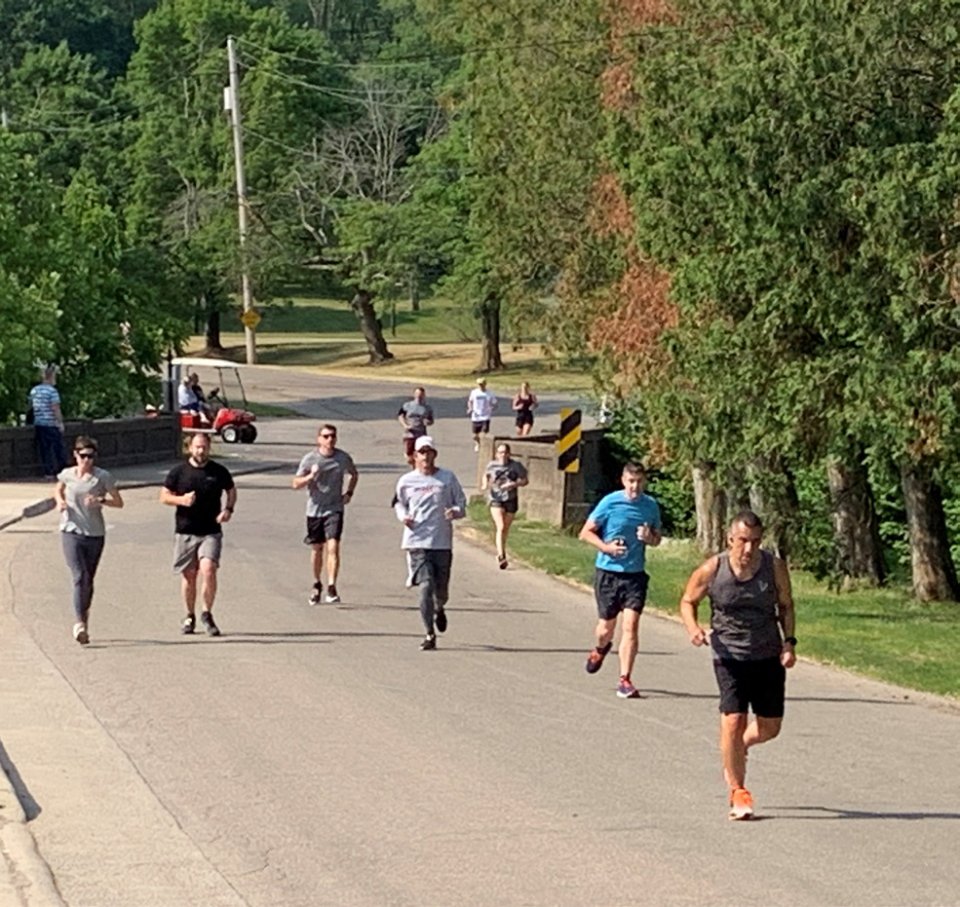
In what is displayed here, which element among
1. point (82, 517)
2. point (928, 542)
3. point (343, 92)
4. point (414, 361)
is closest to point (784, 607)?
point (82, 517)

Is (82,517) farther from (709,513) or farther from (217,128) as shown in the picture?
(217,128)

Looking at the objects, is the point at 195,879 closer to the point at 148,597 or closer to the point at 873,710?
the point at 873,710

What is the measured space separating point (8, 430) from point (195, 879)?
1058 inches

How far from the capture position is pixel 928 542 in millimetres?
28297

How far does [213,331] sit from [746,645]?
69.2m

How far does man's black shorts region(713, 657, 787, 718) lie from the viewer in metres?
11.3

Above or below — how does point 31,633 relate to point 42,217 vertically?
below

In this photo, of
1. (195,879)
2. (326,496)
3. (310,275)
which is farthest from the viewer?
(310,275)

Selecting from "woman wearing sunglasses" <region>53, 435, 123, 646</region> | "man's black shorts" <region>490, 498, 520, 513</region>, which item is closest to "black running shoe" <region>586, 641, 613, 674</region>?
"woman wearing sunglasses" <region>53, 435, 123, 646</region>

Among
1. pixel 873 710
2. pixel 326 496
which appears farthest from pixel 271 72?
pixel 873 710

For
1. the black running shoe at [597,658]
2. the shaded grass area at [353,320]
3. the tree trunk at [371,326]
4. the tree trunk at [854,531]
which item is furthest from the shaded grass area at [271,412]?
the black running shoe at [597,658]

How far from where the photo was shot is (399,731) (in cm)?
1404

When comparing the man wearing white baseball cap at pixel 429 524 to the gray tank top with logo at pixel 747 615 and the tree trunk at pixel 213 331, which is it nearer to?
the gray tank top with logo at pixel 747 615

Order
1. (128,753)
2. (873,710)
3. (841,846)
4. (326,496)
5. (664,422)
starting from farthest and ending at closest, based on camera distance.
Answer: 1. (664,422)
2. (326,496)
3. (873,710)
4. (128,753)
5. (841,846)
